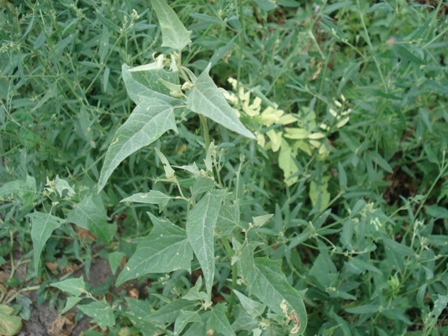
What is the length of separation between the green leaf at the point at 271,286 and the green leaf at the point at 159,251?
177 millimetres

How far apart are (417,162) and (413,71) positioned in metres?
0.74

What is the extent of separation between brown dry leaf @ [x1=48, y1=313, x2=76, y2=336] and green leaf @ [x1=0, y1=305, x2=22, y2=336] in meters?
0.14

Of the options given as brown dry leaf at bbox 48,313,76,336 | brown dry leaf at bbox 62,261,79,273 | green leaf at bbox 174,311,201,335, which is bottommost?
brown dry leaf at bbox 48,313,76,336

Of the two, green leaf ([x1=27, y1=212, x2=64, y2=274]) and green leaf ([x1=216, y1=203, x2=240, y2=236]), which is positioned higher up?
green leaf ([x1=216, y1=203, x2=240, y2=236])

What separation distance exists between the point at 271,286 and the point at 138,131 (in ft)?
2.10

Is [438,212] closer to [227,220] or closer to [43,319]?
[227,220]

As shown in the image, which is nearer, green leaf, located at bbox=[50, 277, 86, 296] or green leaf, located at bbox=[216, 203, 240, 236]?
green leaf, located at bbox=[216, 203, 240, 236]

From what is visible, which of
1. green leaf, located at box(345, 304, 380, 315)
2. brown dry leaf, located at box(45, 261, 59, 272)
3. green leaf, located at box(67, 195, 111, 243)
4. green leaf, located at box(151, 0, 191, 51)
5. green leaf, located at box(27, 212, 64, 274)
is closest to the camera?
green leaf, located at box(151, 0, 191, 51)

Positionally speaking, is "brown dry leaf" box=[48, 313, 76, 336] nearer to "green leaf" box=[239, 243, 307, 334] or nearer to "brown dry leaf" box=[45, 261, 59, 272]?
"brown dry leaf" box=[45, 261, 59, 272]

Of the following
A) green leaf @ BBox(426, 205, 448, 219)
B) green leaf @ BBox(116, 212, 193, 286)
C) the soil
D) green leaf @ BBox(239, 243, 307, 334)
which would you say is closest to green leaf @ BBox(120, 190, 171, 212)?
green leaf @ BBox(116, 212, 193, 286)

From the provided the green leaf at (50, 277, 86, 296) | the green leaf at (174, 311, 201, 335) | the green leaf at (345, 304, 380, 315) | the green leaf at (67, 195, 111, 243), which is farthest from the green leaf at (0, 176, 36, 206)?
the green leaf at (345, 304, 380, 315)

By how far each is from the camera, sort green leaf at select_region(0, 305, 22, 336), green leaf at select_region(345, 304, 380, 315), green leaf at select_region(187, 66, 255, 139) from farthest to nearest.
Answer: green leaf at select_region(0, 305, 22, 336)
green leaf at select_region(345, 304, 380, 315)
green leaf at select_region(187, 66, 255, 139)

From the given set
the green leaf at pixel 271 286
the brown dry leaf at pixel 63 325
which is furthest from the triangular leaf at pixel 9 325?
the green leaf at pixel 271 286

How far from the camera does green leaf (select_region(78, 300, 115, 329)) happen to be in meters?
1.72
